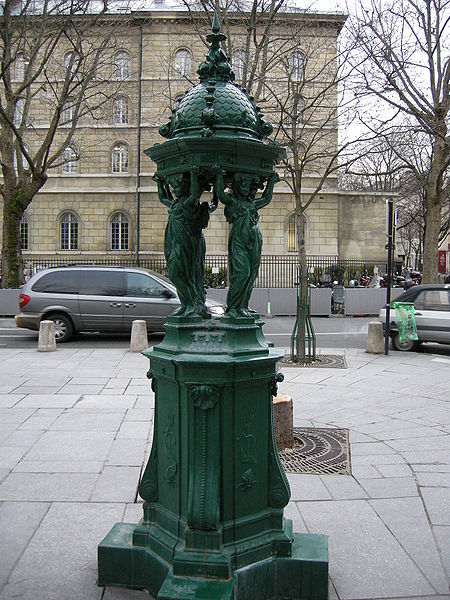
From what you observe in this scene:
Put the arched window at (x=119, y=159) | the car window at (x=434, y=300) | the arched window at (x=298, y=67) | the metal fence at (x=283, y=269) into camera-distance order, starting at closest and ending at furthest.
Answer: the car window at (x=434, y=300)
the arched window at (x=298, y=67)
the metal fence at (x=283, y=269)
the arched window at (x=119, y=159)

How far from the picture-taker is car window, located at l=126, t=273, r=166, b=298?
1545cm

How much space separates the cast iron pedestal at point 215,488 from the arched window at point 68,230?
36974 mm

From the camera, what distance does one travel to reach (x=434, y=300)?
13.6 meters

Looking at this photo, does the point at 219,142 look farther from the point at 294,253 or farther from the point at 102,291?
the point at 294,253

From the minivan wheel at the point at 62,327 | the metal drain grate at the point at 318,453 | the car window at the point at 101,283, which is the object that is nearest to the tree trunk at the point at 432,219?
the car window at the point at 101,283

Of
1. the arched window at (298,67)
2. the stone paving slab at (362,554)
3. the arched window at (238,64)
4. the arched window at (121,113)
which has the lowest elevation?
the stone paving slab at (362,554)

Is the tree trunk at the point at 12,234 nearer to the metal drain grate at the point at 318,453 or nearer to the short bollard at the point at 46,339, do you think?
the short bollard at the point at 46,339

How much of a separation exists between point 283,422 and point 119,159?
3575cm

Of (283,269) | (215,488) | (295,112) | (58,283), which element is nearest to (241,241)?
(215,488)

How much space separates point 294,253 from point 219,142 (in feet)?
114

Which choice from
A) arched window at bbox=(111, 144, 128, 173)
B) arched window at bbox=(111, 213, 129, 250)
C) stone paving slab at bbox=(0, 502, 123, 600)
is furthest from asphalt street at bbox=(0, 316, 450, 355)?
arched window at bbox=(111, 144, 128, 173)

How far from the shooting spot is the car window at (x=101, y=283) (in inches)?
610

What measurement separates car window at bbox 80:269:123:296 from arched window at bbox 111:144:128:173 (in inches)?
981

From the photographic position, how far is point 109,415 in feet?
24.1
